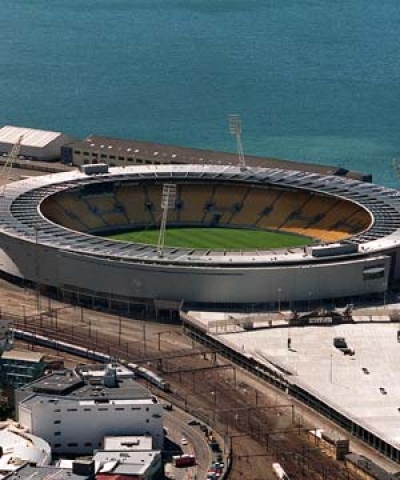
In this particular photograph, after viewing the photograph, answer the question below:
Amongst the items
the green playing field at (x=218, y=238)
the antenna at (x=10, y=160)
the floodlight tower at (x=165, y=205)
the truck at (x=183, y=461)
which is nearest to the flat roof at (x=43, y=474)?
the truck at (x=183, y=461)

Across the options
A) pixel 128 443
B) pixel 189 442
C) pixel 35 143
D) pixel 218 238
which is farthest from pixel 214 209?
pixel 128 443

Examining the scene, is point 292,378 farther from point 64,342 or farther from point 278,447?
point 64,342

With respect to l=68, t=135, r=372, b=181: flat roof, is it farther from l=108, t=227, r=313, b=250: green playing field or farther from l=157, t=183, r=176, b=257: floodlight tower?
l=108, t=227, r=313, b=250: green playing field

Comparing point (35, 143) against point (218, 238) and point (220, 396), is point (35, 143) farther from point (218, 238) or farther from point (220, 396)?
point (220, 396)

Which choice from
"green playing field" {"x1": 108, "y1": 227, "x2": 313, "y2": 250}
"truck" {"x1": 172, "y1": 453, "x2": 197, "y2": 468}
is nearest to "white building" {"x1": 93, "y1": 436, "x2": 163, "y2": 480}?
"truck" {"x1": 172, "y1": 453, "x2": 197, "y2": 468}

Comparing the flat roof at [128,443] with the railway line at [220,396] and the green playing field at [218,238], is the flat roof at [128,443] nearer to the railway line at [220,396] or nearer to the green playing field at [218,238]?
the railway line at [220,396]

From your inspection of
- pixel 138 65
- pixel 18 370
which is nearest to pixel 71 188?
pixel 18 370
